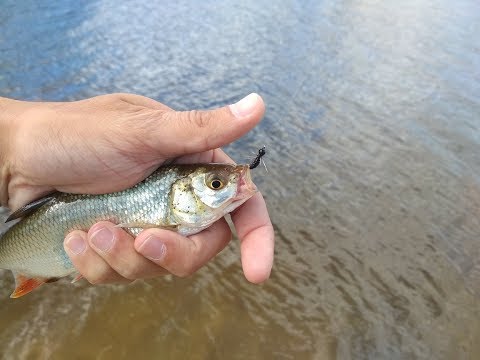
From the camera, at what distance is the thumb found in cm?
270

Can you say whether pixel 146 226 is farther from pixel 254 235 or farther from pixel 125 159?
pixel 254 235

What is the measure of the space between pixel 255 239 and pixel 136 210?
2.85 ft

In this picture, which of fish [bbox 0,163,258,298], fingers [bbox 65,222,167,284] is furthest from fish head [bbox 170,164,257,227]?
fingers [bbox 65,222,167,284]

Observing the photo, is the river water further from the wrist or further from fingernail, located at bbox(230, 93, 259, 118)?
fingernail, located at bbox(230, 93, 259, 118)

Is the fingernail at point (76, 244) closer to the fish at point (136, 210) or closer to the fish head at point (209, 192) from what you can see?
the fish at point (136, 210)

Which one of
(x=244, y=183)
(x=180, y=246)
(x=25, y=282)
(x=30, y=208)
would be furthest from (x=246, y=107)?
(x=25, y=282)

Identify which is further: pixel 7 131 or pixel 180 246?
pixel 7 131

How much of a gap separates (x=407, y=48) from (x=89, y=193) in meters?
13.5

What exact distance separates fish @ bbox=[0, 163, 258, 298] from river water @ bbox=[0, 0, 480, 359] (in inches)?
61.0

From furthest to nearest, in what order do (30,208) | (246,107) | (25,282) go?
(25,282) < (30,208) < (246,107)

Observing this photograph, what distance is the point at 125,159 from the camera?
313 centimetres

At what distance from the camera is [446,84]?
38.6ft

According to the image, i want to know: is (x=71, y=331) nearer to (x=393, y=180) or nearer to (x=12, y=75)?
(x=393, y=180)

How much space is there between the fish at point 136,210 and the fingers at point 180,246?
0.29ft
